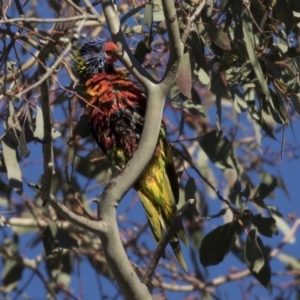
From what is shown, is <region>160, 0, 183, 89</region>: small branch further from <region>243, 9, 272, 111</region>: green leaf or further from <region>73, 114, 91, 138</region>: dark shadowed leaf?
<region>73, 114, 91, 138</region>: dark shadowed leaf

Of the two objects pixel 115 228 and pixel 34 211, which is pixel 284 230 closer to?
pixel 34 211

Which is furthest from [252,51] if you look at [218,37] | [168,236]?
[168,236]

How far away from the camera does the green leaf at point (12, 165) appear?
2.59 meters

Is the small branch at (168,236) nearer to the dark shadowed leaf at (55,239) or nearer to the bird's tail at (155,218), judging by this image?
the bird's tail at (155,218)

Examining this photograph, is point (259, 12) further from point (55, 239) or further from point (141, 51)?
point (55, 239)

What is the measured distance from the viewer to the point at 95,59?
3.26 m

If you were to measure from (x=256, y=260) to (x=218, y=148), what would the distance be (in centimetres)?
40

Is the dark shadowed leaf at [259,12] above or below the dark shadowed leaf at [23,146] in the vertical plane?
above

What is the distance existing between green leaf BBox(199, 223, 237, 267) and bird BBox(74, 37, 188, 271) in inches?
5.5

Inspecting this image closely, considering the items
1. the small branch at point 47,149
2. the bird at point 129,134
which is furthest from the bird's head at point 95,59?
the small branch at point 47,149

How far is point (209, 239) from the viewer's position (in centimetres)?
313

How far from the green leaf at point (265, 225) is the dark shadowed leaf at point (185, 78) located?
0.73 meters

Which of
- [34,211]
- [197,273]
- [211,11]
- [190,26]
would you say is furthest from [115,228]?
[197,273]

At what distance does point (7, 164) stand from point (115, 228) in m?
0.59
